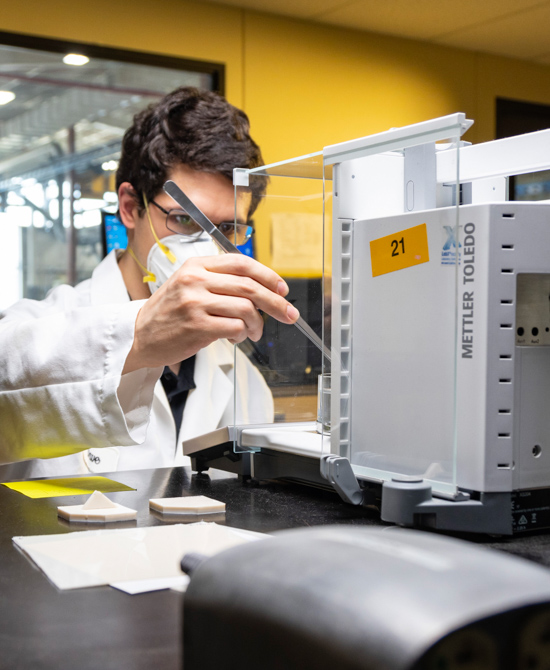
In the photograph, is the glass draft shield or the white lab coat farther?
the white lab coat

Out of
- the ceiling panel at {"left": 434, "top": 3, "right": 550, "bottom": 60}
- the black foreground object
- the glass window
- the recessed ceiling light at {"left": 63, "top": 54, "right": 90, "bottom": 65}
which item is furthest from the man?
the ceiling panel at {"left": 434, "top": 3, "right": 550, "bottom": 60}

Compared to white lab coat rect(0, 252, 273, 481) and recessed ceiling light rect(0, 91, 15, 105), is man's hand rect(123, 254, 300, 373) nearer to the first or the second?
white lab coat rect(0, 252, 273, 481)

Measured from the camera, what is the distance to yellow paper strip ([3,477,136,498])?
2.76ft

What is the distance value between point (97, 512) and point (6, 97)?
94.8 inches

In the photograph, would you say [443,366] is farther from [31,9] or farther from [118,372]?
A: [31,9]

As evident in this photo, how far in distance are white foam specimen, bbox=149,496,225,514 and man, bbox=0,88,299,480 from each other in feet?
0.65

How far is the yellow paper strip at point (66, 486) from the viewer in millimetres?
841

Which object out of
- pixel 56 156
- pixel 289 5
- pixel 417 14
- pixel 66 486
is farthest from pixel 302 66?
pixel 66 486

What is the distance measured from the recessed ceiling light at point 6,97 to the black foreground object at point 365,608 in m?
2.74

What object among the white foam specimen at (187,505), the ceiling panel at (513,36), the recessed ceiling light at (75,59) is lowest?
the white foam specimen at (187,505)

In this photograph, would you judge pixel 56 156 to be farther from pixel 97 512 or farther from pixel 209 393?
pixel 97 512

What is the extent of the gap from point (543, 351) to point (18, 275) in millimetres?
2426

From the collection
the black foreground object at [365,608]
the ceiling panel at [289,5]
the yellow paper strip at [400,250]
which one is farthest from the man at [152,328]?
the ceiling panel at [289,5]

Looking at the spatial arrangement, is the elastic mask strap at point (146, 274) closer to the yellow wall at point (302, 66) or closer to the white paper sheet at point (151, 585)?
Result: the white paper sheet at point (151, 585)
